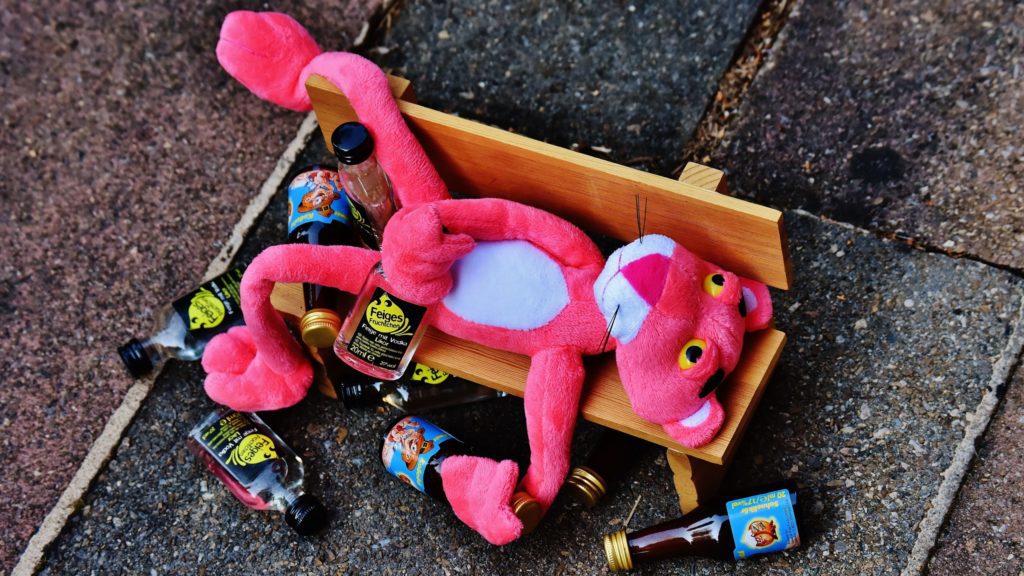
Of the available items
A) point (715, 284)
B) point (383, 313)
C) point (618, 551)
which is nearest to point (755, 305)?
point (715, 284)

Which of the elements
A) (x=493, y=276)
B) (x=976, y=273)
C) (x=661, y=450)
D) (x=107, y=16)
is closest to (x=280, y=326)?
(x=493, y=276)

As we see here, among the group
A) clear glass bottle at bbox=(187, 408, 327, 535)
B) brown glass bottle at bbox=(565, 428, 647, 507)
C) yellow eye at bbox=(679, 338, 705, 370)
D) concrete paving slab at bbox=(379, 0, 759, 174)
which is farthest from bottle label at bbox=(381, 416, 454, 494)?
concrete paving slab at bbox=(379, 0, 759, 174)

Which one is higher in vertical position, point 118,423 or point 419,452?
point 419,452

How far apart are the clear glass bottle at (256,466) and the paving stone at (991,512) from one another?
1.39 metres

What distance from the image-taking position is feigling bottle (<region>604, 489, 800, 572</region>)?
75.1 inches

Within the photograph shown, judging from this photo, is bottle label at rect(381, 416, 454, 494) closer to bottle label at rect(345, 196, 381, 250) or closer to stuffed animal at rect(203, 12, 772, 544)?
stuffed animal at rect(203, 12, 772, 544)

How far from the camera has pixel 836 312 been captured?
7.33ft

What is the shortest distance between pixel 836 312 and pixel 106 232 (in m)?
1.95

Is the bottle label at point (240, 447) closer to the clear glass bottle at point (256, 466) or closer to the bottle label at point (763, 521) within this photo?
the clear glass bottle at point (256, 466)

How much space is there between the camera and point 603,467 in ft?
6.84

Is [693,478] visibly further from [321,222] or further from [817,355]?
[321,222]

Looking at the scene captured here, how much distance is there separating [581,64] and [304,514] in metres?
1.45

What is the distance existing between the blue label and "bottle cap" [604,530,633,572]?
2.97ft

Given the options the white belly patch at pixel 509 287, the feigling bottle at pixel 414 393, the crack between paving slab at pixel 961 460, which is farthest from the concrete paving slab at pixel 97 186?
the crack between paving slab at pixel 961 460
